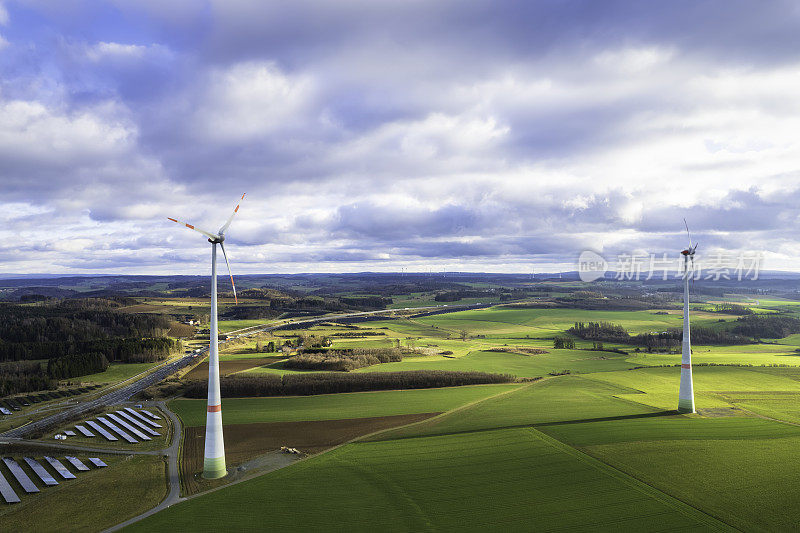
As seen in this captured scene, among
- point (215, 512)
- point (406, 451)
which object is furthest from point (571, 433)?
point (215, 512)

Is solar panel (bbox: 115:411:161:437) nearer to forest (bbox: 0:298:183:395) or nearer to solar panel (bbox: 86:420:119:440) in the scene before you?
solar panel (bbox: 86:420:119:440)

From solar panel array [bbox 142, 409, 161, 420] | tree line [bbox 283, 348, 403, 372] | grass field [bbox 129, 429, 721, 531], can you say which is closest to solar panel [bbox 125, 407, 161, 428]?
solar panel array [bbox 142, 409, 161, 420]

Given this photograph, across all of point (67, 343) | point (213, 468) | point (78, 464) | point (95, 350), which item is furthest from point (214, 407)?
point (67, 343)

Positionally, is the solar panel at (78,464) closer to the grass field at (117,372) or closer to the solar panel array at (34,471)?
the solar panel array at (34,471)

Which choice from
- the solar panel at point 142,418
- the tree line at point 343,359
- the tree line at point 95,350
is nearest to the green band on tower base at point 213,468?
the solar panel at point 142,418

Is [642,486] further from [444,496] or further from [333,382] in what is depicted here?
[333,382]

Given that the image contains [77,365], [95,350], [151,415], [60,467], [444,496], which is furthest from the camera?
[95,350]
